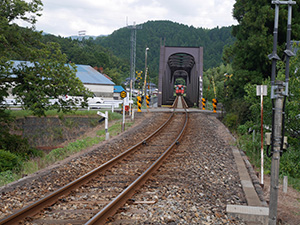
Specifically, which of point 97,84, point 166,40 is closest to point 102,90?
point 97,84

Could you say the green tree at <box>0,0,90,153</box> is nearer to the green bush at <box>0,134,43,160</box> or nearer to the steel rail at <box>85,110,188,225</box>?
the green bush at <box>0,134,43,160</box>

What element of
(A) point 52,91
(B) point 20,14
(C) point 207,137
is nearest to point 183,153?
(C) point 207,137

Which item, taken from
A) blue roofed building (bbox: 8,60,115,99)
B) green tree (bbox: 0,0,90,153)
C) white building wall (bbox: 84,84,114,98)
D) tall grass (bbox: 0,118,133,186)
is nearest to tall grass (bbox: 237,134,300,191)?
tall grass (bbox: 0,118,133,186)

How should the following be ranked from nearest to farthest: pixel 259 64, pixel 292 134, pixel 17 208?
pixel 17 208, pixel 292 134, pixel 259 64

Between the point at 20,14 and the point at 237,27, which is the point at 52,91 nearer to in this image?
the point at 20,14

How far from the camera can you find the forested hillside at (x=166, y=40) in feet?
512

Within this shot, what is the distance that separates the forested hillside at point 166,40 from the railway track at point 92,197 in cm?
13338

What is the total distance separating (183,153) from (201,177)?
10.2 feet

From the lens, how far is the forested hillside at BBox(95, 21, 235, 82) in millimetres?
156087

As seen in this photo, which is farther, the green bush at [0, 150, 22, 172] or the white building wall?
the white building wall

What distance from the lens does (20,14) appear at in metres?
17.4

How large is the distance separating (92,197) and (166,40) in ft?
568

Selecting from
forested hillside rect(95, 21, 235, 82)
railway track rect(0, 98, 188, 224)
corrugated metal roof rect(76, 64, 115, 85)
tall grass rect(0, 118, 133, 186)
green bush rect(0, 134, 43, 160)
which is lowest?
green bush rect(0, 134, 43, 160)

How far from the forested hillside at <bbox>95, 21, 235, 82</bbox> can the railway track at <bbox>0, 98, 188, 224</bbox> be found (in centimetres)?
13338
